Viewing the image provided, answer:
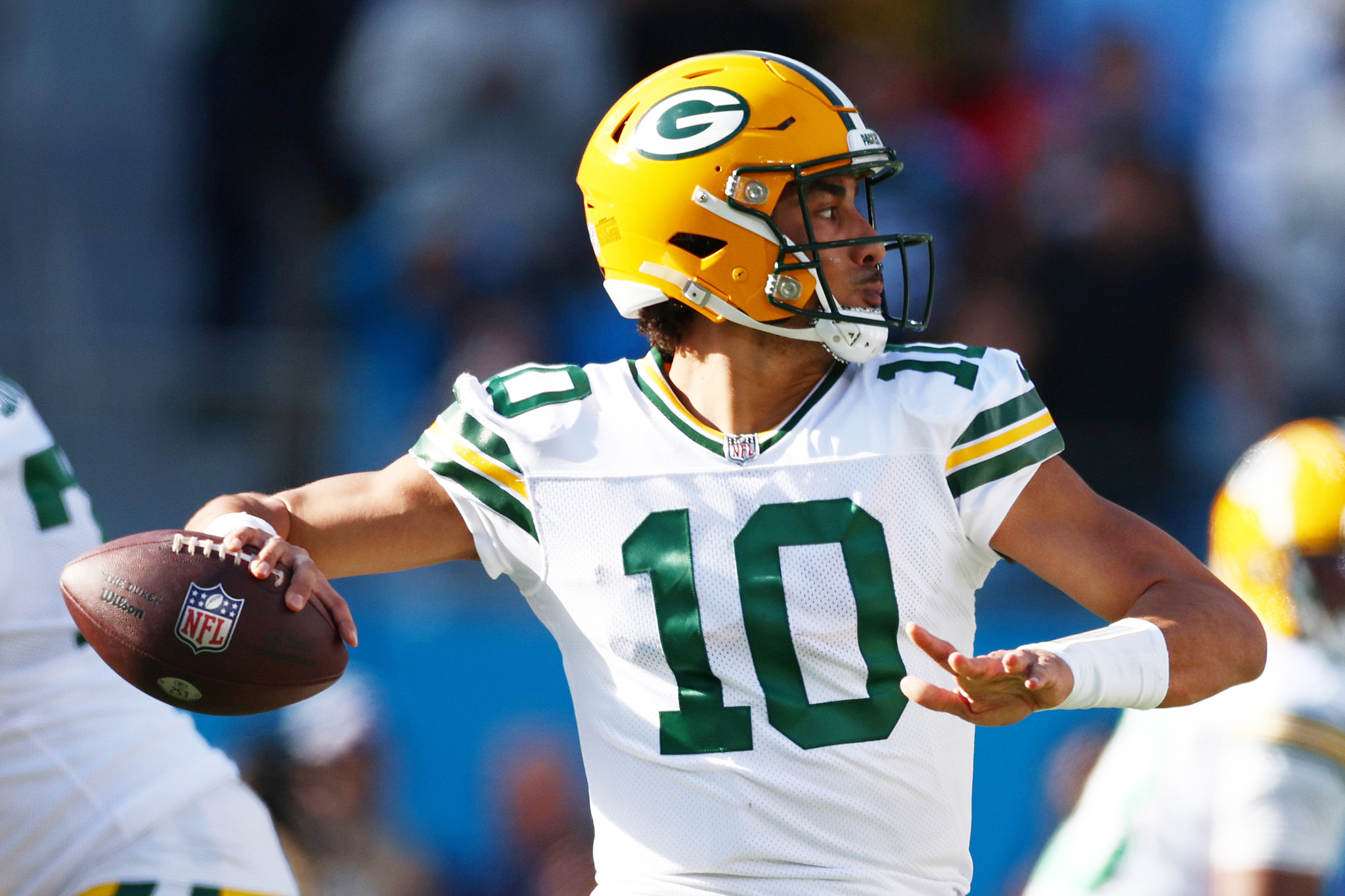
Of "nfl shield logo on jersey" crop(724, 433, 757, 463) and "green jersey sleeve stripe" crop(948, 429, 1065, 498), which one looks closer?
"green jersey sleeve stripe" crop(948, 429, 1065, 498)

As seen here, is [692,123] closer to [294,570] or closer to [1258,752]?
[294,570]

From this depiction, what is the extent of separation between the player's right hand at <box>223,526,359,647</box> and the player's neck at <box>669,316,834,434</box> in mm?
715

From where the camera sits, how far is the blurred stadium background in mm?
6141

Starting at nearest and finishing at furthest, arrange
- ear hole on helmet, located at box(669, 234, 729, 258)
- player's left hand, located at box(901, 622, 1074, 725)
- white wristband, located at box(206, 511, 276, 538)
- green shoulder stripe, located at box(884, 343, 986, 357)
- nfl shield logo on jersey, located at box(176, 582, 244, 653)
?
A: player's left hand, located at box(901, 622, 1074, 725), nfl shield logo on jersey, located at box(176, 582, 244, 653), white wristband, located at box(206, 511, 276, 538), green shoulder stripe, located at box(884, 343, 986, 357), ear hole on helmet, located at box(669, 234, 729, 258)

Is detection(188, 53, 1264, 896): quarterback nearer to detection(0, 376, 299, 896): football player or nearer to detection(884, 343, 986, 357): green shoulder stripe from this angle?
detection(884, 343, 986, 357): green shoulder stripe

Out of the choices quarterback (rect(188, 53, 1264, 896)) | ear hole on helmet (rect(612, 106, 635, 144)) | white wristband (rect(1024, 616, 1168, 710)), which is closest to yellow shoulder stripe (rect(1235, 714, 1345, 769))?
quarterback (rect(188, 53, 1264, 896))

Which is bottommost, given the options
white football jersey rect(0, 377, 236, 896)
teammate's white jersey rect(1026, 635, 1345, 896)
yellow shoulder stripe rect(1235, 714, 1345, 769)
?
teammate's white jersey rect(1026, 635, 1345, 896)

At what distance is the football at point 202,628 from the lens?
2.45 metres

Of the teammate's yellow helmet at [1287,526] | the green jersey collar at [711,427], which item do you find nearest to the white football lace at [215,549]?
the green jersey collar at [711,427]

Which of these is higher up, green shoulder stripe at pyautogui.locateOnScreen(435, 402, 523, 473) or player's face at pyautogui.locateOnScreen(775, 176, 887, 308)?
player's face at pyautogui.locateOnScreen(775, 176, 887, 308)

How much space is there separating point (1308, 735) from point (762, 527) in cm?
139

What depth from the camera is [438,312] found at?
20.8 ft

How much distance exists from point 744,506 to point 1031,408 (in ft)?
1.68

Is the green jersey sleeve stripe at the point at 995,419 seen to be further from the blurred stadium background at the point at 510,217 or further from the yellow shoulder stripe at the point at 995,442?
the blurred stadium background at the point at 510,217
